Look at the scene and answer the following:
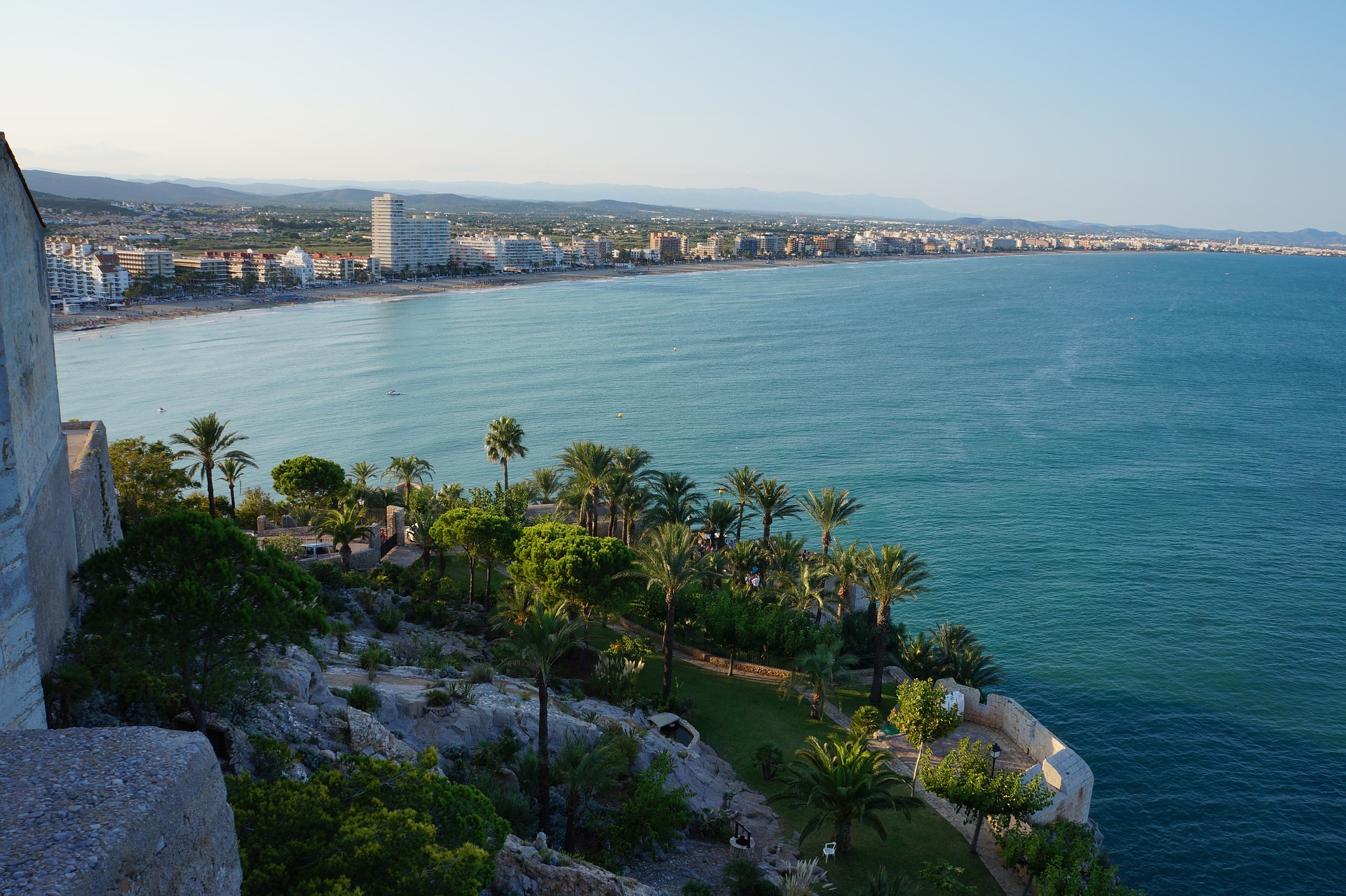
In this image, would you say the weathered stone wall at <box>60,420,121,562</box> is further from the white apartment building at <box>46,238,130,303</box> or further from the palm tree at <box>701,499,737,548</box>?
the white apartment building at <box>46,238,130,303</box>

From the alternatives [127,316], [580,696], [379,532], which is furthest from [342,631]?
[127,316]

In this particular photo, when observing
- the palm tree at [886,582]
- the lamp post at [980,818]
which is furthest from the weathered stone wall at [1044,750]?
the palm tree at [886,582]

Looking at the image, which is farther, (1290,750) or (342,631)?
(1290,750)

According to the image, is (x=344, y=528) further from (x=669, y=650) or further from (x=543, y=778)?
(x=543, y=778)

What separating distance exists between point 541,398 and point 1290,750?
210ft

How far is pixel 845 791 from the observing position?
20984mm

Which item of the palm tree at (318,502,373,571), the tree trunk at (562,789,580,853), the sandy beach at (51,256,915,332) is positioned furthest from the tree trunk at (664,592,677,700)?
the sandy beach at (51,256,915,332)

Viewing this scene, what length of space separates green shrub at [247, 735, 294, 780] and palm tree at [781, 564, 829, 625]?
1988 cm

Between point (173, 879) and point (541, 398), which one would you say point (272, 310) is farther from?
point (173, 879)

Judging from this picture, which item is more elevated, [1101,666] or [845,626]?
[845,626]

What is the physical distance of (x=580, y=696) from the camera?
26859 millimetres

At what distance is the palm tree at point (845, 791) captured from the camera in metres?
21.2

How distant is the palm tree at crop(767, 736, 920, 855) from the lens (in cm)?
2117

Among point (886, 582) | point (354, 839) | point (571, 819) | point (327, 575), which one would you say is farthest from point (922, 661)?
point (354, 839)
